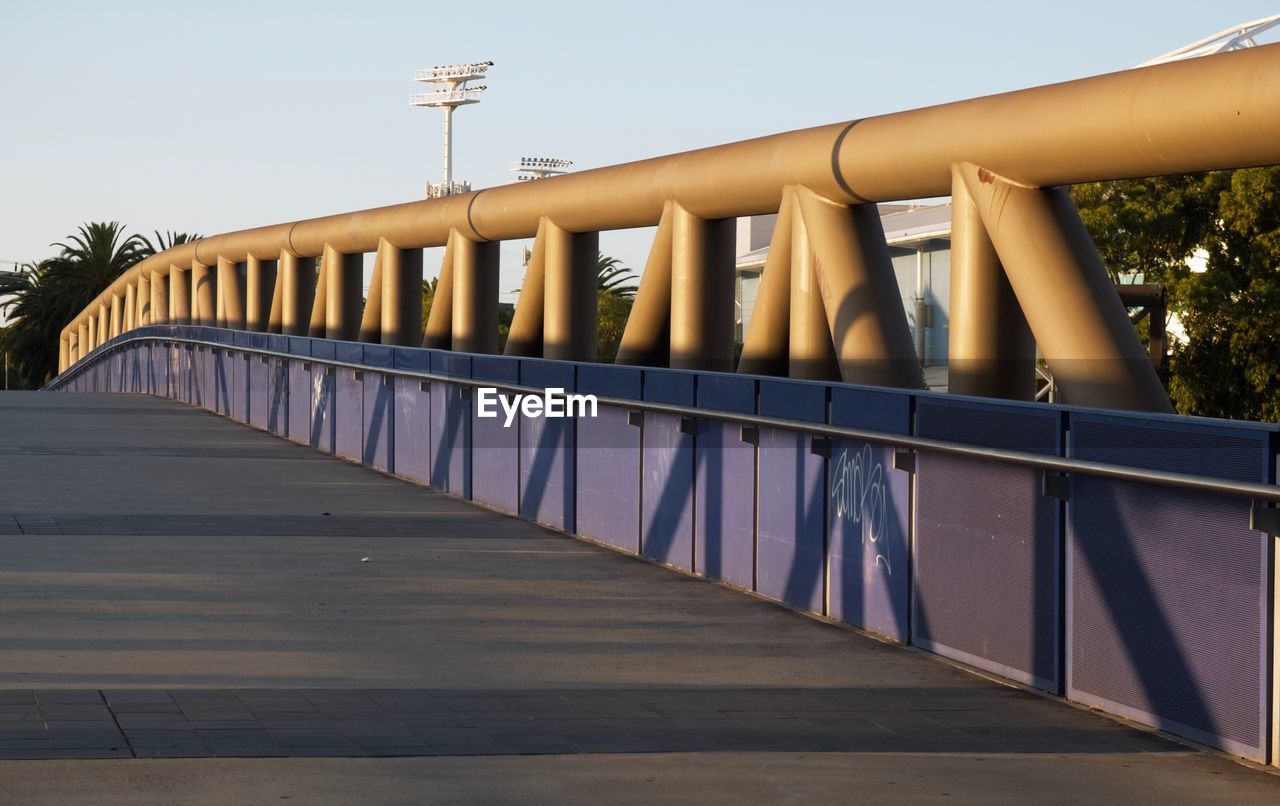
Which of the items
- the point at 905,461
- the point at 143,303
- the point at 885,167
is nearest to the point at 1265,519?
the point at 905,461

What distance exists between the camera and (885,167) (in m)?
13.0

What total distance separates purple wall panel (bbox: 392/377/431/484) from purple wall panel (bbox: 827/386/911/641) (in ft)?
29.1

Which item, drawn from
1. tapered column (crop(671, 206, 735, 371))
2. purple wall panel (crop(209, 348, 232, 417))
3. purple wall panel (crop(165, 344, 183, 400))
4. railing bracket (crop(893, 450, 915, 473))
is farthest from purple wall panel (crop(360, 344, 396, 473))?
purple wall panel (crop(165, 344, 183, 400))

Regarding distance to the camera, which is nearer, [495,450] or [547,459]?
A: [547,459]

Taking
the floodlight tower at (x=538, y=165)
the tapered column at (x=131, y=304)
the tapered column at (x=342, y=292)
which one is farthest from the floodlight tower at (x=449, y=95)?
the tapered column at (x=342, y=292)

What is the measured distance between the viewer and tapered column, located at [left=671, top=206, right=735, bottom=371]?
55.3 feet

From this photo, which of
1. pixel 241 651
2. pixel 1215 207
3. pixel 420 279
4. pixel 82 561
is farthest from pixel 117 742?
pixel 1215 207

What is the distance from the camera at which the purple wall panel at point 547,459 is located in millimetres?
15133

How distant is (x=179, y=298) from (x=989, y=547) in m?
42.6

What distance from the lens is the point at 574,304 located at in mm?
20672

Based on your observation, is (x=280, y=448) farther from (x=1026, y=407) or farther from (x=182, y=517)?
(x=1026, y=407)

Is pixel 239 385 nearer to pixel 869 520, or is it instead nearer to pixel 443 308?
pixel 443 308

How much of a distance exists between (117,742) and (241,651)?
220cm

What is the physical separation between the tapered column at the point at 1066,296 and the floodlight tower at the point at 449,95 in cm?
14099
